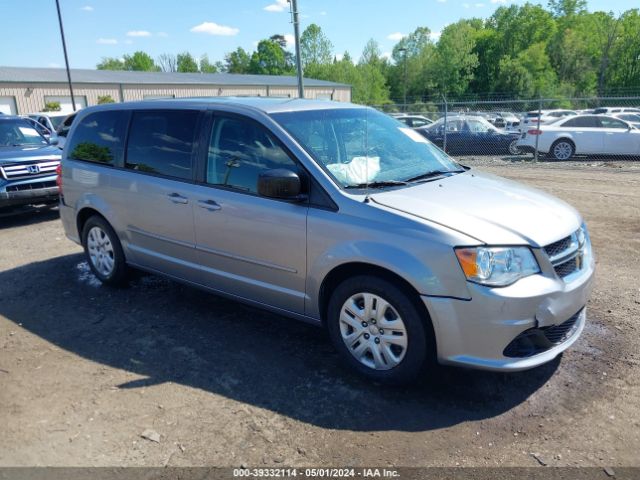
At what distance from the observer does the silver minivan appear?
3.18 meters

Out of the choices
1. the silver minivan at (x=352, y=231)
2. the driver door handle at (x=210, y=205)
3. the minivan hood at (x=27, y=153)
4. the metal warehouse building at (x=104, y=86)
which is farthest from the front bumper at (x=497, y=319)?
the metal warehouse building at (x=104, y=86)

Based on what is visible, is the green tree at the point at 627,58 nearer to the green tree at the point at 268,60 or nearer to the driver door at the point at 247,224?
the green tree at the point at 268,60

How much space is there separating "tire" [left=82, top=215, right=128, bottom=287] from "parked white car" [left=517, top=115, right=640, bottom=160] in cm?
1381

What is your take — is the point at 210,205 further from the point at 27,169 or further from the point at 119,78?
the point at 119,78

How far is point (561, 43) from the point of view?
255ft

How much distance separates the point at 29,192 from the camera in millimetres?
8711

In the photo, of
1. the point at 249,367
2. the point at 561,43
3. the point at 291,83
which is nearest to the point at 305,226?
the point at 249,367

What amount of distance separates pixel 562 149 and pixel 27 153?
14.5 m

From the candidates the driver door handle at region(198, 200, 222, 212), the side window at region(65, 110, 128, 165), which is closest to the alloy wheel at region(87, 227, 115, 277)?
the side window at region(65, 110, 128, 165)

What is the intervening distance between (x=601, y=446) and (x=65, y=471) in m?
2.92

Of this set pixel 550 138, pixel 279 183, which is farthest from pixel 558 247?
pixel 550 138

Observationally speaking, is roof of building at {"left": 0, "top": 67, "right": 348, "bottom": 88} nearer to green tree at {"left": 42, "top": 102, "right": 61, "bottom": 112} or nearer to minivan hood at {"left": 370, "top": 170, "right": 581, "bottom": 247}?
green tree at {"left": 42, "top": 102, "right": 61, "bottom": 112}

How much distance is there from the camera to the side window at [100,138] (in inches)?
207

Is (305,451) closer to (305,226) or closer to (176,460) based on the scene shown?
(176,460)
